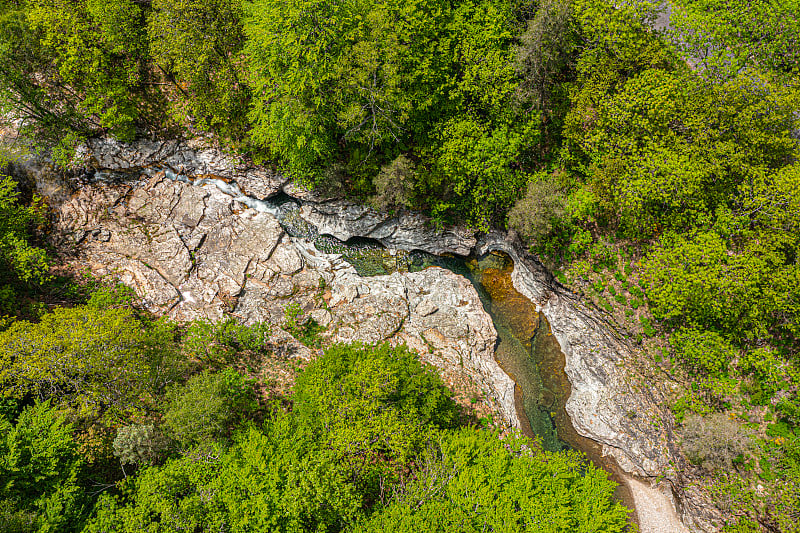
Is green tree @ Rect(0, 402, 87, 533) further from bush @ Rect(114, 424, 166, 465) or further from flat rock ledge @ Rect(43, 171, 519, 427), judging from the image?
flat rock ledge @ Rect(43, 171, 519, 427)

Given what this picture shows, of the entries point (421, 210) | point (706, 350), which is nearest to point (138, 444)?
point (421, 210)

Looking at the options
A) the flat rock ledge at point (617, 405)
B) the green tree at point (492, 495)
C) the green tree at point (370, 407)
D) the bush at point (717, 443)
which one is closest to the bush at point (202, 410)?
the green tree at point (370, 407)

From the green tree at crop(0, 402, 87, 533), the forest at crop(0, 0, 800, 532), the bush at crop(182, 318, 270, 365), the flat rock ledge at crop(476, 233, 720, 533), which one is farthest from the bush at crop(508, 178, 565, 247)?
the green tree at crop(0, 402, 87, 533)

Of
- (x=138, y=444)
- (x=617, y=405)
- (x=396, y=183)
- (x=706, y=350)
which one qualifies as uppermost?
(x=396, y=183)

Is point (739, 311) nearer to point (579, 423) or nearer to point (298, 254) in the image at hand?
point (579, 423)

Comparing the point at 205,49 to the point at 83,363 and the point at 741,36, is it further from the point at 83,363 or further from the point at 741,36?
the point at 741,36

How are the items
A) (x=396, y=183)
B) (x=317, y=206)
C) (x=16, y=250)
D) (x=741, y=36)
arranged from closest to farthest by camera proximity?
1. (x=16, y=250)
2. (x=741, y=36)
3. (x=396, y=183)
4. (x=317, y=206)
